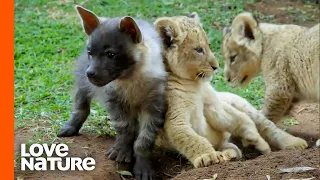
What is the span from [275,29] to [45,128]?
10.9ft

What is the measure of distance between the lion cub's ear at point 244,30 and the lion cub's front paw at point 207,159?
8.76 feet

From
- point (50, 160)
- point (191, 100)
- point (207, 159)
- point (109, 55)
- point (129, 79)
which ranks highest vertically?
point (109, 55)

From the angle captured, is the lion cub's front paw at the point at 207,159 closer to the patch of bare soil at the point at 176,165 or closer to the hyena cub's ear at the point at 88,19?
the patch of bare soil at the point at 176,165

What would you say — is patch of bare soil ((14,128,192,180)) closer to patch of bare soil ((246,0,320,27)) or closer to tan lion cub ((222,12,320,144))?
tan lion cub ((222,12,320,144))

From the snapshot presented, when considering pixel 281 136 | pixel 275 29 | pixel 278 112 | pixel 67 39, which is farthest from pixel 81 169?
pixel 67 39

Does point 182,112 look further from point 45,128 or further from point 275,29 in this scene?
point 275,29

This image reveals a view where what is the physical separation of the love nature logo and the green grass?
0.88ft

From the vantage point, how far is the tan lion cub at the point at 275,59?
7660mm

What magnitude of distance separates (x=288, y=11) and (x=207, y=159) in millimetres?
8405

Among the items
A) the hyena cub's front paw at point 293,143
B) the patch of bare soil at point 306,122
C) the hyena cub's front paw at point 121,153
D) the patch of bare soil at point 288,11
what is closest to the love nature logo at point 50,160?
the hyena cub's front paw at point 121,153

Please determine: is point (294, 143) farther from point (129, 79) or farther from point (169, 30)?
point (129, 79)

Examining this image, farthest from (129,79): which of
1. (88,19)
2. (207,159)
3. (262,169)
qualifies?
(262,169)

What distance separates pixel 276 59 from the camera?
25.8 ft

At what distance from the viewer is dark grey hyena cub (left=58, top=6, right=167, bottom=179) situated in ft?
18.1
